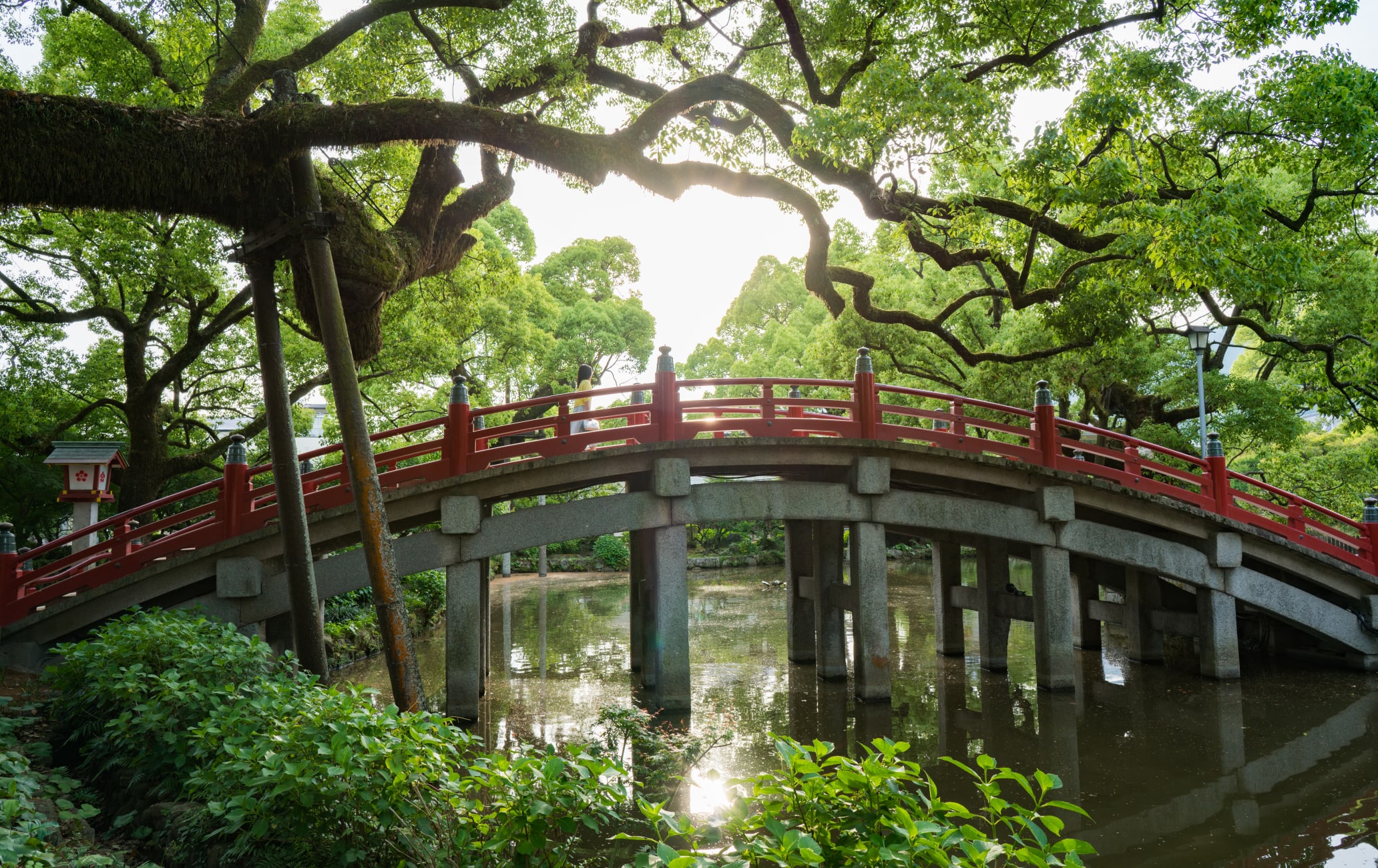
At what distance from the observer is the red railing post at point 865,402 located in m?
11.3

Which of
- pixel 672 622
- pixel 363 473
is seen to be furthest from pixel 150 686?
pixel 672 622

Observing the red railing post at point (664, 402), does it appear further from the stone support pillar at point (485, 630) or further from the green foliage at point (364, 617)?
the green foliage at point (364, 617)

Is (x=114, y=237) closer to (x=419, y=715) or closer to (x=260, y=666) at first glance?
(x=260, y=666)

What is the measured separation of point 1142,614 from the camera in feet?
45.0

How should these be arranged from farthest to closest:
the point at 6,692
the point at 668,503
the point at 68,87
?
the point at 68,87, the point at 668,503, the point at 6,692

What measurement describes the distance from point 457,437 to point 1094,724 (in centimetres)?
832


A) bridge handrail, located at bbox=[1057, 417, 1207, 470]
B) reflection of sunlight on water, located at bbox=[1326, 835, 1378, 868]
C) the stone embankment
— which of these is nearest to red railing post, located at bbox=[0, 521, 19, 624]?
reflection of sunlight on water, located at bbox=[1326, 835, 1378, 868]

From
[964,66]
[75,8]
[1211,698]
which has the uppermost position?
[75,8]

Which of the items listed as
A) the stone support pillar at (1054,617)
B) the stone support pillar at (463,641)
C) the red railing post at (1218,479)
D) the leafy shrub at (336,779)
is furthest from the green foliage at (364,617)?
the red railing post at (1218,479)

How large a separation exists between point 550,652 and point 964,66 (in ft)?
37.4

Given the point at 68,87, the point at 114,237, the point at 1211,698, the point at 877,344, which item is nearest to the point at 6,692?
the point at 114,237

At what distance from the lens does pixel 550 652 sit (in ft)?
49.8

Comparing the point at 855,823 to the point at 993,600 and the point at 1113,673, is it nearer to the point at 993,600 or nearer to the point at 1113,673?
the point at 993,600

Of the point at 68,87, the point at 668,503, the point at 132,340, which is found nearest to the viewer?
the point at 668,503
